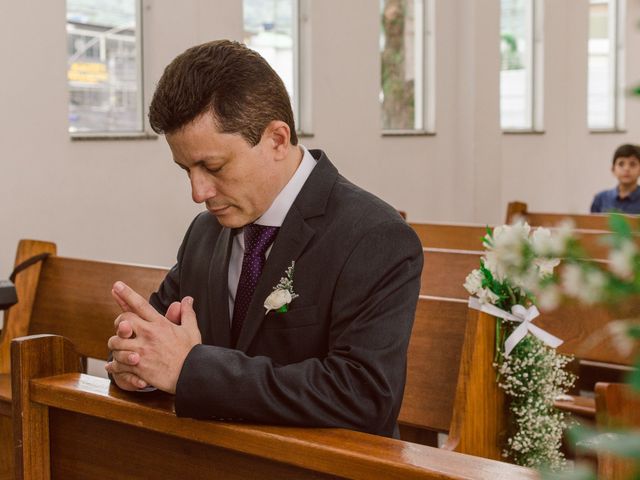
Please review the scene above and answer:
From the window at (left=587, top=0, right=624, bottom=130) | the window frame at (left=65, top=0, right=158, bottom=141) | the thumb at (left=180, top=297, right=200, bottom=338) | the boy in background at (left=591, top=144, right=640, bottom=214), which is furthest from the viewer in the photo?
the window at (left=587, top=0, right=624, bottom=130)

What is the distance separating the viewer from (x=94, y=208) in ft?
19.3

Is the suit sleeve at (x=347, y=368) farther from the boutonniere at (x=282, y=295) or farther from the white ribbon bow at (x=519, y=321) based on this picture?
the white ribbon bow at (x=519, y=321)

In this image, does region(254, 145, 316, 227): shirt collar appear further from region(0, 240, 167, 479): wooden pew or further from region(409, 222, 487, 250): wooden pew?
region(409, 222, 487, 250): wooden pew

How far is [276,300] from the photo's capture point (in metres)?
1.88

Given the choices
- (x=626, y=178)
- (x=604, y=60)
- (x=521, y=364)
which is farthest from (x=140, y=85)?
(x=604, y=60)

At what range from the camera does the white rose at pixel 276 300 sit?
6.17ft

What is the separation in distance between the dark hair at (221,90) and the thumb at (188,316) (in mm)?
328

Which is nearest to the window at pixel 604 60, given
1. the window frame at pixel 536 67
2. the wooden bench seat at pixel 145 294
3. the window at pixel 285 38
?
A: the window frame at pixel 536 67

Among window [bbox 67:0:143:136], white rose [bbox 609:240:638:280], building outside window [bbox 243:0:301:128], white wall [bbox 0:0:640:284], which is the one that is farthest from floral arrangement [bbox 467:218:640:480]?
building outside window [bbox 243:0:301:128]

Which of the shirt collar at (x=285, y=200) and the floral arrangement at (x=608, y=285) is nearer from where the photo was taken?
the floral arrangement at (x=608, y=285)

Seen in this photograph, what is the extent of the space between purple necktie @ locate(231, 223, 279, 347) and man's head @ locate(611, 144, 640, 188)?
24.3ft

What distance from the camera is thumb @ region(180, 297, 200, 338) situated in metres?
1.79

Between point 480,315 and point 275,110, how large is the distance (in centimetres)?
114

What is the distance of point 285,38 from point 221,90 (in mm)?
5916
